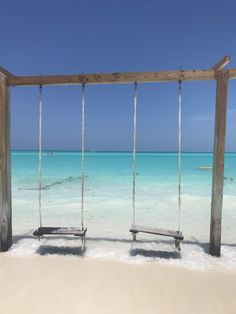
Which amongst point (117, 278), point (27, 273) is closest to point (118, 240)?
point (117, 278)

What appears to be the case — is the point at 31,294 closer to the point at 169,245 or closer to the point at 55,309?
the point at 55,309

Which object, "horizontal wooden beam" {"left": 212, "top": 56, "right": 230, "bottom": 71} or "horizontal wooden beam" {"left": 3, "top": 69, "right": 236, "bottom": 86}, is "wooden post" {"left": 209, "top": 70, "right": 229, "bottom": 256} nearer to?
"horizontal wooden beam" {"left": 212, "top": 56, "right": 230, "bottom": 71}

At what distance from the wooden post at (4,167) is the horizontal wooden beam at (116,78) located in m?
0.33

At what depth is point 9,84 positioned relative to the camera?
12.9 feet

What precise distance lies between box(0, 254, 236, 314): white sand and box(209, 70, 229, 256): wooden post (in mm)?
612

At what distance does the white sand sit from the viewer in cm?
259

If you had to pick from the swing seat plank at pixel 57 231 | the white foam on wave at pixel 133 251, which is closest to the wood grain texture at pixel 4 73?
the swing seat plank at pixel 57 231

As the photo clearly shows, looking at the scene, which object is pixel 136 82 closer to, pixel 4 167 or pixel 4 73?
pixel 4 73

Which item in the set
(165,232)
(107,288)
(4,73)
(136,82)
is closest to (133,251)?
(165,232)

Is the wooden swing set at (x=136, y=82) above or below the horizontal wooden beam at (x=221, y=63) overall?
below

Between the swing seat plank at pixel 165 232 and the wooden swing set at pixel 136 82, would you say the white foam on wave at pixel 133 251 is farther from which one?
the swing seat plank at pixel 165 232

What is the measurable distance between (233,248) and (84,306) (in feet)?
9.53

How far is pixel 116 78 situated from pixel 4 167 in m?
2.50

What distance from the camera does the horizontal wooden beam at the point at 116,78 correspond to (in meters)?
3.65
